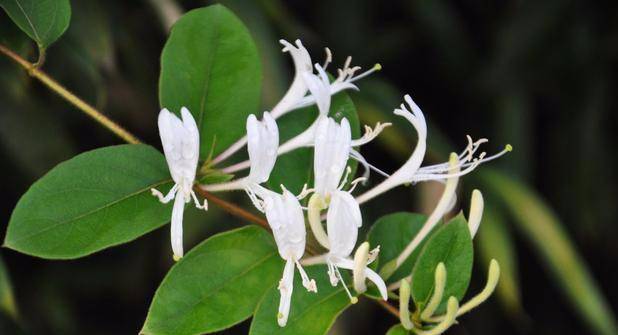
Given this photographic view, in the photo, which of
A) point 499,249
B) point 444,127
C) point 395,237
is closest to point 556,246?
point 499,249

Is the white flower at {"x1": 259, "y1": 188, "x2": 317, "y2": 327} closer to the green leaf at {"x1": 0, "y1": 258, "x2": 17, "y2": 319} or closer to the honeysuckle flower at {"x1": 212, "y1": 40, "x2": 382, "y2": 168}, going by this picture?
the honeysuckle flower at {"x1": 212, "y1": 40, "x2": 382, "y2": 168}

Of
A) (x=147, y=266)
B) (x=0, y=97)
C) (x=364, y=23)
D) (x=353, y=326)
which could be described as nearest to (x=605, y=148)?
(x=364, y=23)

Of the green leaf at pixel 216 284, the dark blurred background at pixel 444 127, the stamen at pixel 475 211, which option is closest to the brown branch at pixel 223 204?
the green leaf at pixel 216 284

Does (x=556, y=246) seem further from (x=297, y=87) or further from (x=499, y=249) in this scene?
(x=297, y=87)

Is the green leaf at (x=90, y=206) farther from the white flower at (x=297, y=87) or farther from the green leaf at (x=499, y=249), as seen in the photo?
the green leaf at (x=499, y=249)

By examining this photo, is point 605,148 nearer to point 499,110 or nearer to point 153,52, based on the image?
point 499,110
